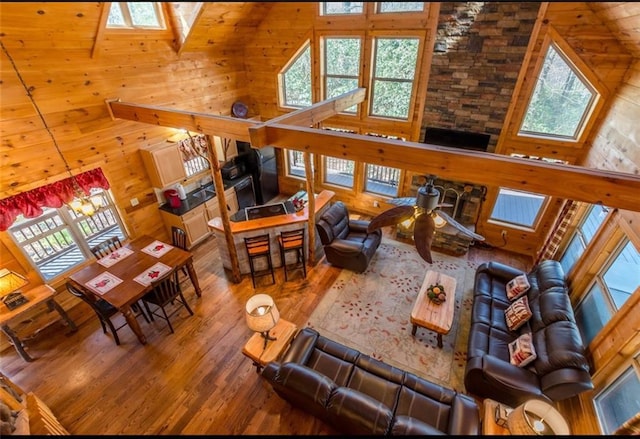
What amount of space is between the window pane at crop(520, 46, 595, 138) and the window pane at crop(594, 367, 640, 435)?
3.66 m

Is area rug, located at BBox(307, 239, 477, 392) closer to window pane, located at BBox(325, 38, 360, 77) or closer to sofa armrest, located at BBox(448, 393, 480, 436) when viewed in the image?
sofa armrest, located at BBox(448, 393, 480, 436)

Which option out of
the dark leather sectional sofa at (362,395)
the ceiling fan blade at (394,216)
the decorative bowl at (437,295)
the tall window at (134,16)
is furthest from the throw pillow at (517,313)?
the tall window at (134,16)

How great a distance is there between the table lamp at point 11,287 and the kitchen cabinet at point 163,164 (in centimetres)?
236

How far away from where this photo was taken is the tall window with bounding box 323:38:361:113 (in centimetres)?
584

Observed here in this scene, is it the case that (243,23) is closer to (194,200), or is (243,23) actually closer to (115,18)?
(115,18)

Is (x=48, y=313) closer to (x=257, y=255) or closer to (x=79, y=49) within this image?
(x=257, y=255)

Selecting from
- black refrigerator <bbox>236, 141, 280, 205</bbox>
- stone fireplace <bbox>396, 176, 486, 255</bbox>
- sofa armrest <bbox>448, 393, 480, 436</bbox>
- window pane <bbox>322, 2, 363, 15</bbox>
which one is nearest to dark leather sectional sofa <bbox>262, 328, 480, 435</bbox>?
sofa armrest <bbox>448, 393, 480, 436</bbox>

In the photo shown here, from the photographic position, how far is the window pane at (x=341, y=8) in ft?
17.7

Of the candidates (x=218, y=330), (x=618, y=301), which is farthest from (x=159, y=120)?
(x=618, y=301)

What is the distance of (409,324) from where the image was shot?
4535 millimetres

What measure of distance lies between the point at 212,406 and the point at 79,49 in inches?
201

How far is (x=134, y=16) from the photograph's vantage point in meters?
4.45

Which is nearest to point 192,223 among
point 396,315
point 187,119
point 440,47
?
point 187,119

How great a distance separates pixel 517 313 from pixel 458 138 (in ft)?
10.4
